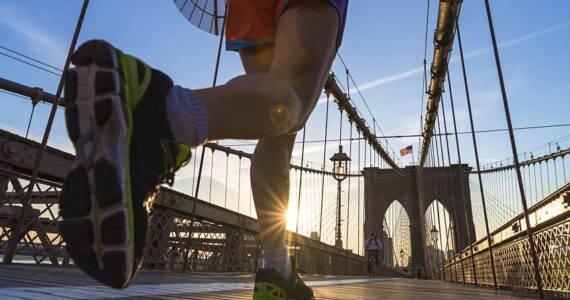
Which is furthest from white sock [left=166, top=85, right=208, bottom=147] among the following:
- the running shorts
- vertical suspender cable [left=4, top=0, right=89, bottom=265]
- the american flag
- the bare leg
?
the american flag

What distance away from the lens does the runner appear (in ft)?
1.68

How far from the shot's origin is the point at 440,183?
30453 mm

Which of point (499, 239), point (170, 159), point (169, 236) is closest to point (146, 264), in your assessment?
point (169, 236)

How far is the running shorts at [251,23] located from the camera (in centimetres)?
95

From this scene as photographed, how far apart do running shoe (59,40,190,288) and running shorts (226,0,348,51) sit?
46 centimetres

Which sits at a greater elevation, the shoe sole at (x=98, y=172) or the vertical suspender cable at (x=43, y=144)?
the vertical suspender cable at (x=43, y=144)

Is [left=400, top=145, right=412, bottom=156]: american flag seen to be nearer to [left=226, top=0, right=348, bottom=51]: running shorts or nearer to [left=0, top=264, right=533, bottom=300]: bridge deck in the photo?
[left=0, top=264, right=533, bottom=300]: bridge deck

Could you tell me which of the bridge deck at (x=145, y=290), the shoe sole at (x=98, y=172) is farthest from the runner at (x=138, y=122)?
the bridge deck at (x=145, y=290)

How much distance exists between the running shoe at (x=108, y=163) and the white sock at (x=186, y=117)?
3 cm

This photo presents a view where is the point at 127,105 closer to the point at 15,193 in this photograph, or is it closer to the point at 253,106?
the point at 253,106

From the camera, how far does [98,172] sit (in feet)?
1.69

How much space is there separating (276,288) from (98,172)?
22.6 inches

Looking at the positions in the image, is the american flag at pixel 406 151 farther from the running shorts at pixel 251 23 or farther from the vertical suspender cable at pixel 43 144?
the running shorts at pixel 251 23

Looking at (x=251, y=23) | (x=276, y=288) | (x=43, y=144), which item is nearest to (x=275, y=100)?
(x=251, y=23)
